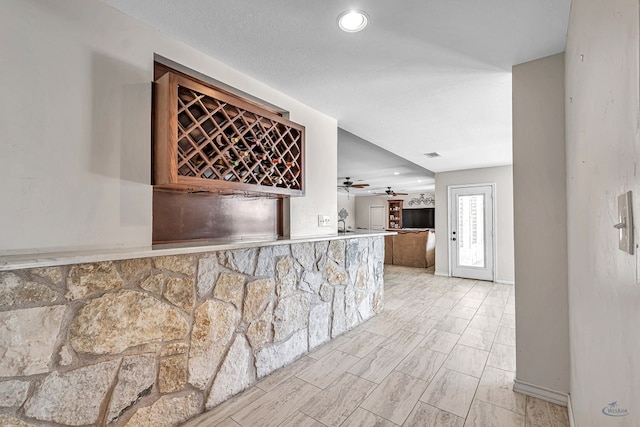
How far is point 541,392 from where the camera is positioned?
186cm

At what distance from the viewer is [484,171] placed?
5.49 meters

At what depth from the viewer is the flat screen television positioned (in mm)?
10781

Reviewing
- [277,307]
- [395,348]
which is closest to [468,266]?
[395,348]

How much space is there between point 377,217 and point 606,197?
429 inches

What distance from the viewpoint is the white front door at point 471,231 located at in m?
5.45

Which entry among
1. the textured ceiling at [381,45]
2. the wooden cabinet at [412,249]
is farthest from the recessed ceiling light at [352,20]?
the wooden cabinet at [412,249]

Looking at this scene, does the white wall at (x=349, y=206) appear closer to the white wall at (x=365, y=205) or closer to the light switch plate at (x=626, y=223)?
the white wall at (x=365, y=205)

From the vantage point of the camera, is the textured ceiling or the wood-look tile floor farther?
the wood-look tile floor

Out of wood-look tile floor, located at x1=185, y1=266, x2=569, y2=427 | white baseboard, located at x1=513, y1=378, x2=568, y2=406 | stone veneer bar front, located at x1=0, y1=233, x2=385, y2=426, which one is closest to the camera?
stone veneer bar front, located at x1=0, y1=233, x2=385, y2=426

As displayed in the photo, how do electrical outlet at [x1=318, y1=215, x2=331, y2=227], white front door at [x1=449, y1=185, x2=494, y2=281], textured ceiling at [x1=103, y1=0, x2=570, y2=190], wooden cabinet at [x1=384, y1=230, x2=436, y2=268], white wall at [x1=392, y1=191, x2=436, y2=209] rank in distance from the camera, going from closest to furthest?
textured ceiling at [x1=103, y1=0, x2=570, y2=190] < electrical outlet at [x1=318, y1=215, x2=331, y2=227] < white front door at [x1=449, y1=185, x2=494, y2=281] < wooden cabinet at [x1=384, y1=230, x2=436, y2=268] < white wall at [x1=392, y1=191, x2=436, y2=209]

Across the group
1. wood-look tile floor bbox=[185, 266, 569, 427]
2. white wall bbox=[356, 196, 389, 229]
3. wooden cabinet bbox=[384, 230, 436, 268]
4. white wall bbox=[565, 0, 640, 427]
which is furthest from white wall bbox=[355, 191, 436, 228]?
white wall bbox=[565, 0, 640, 427]

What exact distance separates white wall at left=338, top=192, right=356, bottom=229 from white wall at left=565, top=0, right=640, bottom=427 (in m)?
10.1

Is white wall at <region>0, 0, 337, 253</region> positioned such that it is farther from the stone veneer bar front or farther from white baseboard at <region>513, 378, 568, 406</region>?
white baseboard at <region>513, 378, 568, 406</region>

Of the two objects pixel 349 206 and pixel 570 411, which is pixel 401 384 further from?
pixel 349 206
